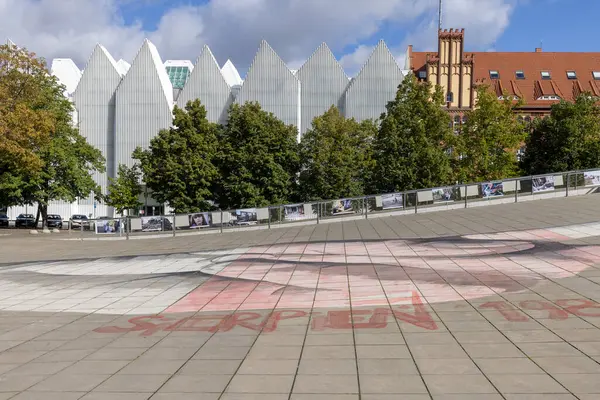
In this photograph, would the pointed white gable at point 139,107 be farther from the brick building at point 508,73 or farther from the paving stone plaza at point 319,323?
the paving stone plaza at point 319,323

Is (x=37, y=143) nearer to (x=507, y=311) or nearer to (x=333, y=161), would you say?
(x=333, y=161)

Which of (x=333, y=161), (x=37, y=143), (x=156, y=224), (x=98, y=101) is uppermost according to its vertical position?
(x=98, y=101)

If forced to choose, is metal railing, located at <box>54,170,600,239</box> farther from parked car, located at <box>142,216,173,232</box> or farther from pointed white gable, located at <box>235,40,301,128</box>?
pointed white gable, located at <box>235,40,301,128</box>

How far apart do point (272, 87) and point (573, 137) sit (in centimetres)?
2988

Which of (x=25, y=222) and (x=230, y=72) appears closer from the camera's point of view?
(x=25, y=222)

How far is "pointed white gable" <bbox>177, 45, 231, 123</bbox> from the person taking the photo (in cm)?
5716

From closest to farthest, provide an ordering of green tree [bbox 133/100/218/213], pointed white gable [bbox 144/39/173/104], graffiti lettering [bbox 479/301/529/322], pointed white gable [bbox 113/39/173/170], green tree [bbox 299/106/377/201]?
graffiti lettering [bbox 479/301/529/322]
green tree [bbox 133/100/218/213]
green tree [bbox 299/106/377/201]
pointed white gable [bbox 113/39/173/170]
pointed white gable [bbox 144/39/173/104]

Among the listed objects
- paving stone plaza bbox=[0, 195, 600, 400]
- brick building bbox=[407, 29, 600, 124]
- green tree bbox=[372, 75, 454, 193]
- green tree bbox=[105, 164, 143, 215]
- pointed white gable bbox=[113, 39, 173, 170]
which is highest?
brick building bbox=[407, 29, 600, 124]

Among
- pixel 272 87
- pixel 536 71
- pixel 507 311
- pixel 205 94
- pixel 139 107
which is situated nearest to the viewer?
pixel 507 311

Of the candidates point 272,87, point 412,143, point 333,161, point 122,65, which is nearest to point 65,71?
point 122,65

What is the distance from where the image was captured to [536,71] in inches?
2810

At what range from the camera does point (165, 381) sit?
18.7 feet

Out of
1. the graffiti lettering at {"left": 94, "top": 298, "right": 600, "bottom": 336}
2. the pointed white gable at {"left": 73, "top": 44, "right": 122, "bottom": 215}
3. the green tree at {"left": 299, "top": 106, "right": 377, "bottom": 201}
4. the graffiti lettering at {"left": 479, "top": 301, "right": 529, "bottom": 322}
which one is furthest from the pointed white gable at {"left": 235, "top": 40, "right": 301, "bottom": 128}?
the graffiti lettering at {"left": 479, "top": 301, "right": 529, "bottom": 322}

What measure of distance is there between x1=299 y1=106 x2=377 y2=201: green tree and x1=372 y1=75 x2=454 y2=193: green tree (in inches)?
59.4
